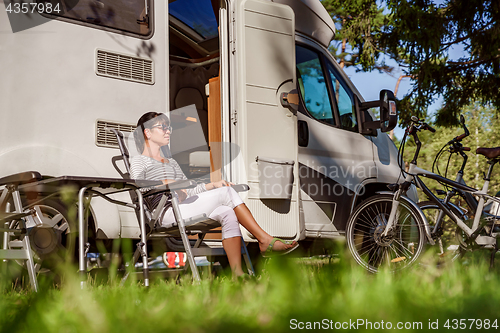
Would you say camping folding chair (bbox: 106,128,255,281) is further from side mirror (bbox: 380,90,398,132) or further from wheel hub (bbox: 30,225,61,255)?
side mirror (bbox: 380,90,398,132)

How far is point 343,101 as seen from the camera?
5.29m

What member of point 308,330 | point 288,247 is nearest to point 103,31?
point 288,247

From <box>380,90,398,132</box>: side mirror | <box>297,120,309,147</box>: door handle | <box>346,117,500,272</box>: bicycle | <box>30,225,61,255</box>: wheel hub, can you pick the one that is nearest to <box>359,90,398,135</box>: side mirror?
<box>380,90,398,132</box>: side mirror

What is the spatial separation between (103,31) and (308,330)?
2.96m

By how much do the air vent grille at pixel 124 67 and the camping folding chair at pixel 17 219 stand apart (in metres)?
1.10

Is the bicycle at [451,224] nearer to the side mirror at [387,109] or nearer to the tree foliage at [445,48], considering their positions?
the side mirror at [387,109]

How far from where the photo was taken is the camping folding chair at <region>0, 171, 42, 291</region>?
9.18ft

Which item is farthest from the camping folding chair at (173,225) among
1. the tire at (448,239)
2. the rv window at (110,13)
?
the tire at (448,239)

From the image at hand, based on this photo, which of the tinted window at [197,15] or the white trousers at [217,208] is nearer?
the white trousers at [217,208]

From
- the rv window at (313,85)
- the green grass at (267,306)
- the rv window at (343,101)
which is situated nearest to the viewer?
the green grass at (267,306)

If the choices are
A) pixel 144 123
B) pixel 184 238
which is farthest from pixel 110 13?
pixel 184 238

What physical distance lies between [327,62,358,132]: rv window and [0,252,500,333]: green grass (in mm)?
3204

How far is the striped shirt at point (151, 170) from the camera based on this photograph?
12.0ft

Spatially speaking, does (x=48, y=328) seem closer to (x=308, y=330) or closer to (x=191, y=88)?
(x=308, y=330)
